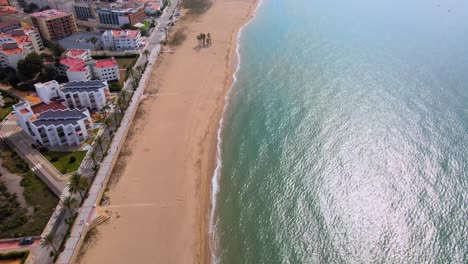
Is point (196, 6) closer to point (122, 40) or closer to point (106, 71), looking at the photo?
point (122, 40)

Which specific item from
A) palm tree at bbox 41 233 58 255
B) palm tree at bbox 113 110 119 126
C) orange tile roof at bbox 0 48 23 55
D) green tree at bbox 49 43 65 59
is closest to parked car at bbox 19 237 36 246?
palm tree at bbox 41 233 58 255

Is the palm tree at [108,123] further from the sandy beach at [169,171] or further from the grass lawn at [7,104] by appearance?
the grass lawn at [7,104]

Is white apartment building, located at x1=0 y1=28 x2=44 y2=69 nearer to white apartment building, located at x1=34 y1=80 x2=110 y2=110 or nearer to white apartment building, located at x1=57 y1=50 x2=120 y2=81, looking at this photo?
white apartment building, located at x1=57 y1=50 x2=120 y2=81

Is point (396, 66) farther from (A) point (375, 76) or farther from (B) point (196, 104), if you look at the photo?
(B) point (196, 104)

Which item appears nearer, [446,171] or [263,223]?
[263,223]

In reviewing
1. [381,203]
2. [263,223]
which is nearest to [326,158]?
[381,203]

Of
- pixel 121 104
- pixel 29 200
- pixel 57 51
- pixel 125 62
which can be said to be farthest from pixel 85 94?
pixel 57 51
